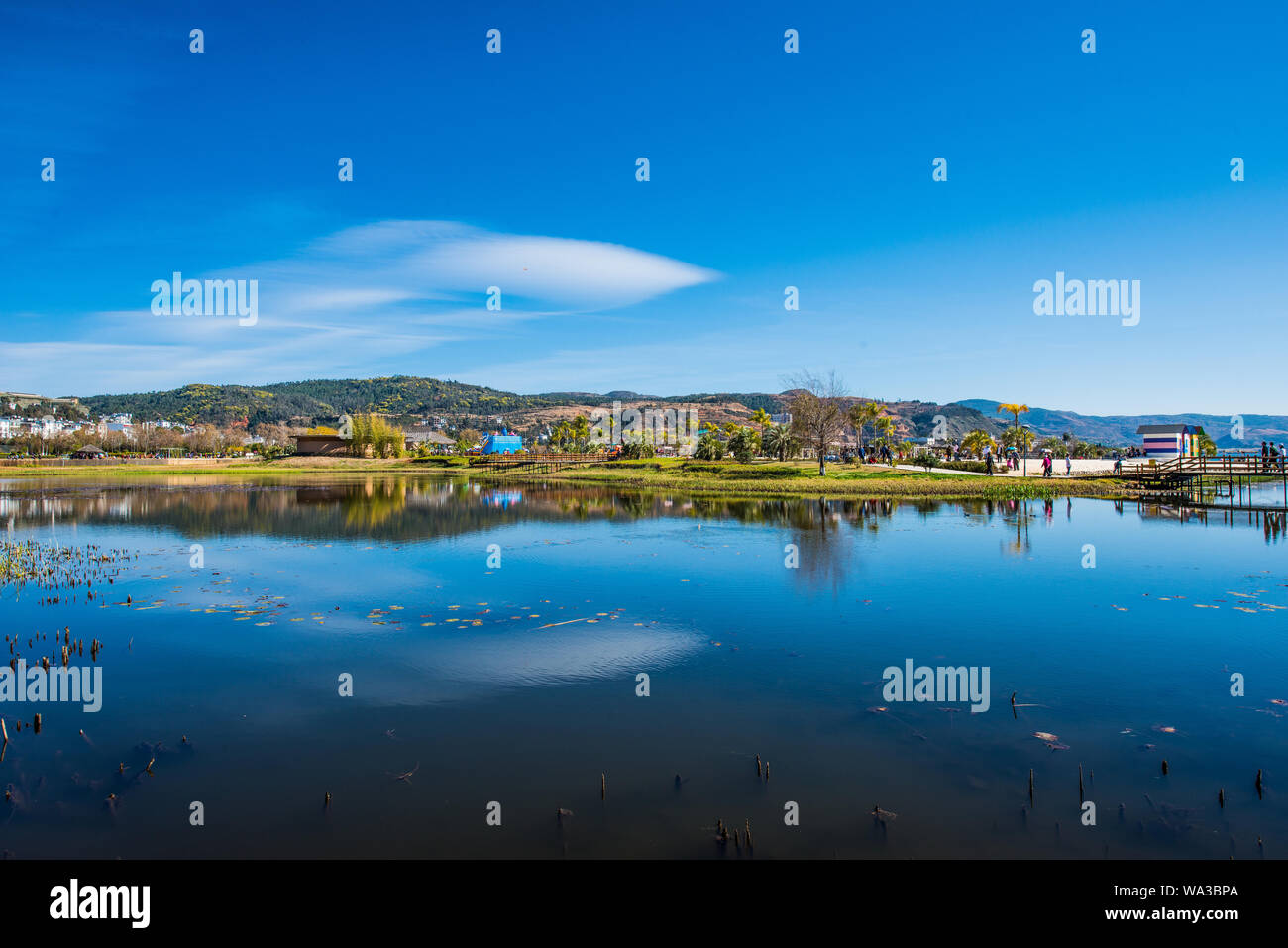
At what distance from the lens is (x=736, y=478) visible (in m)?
62.4

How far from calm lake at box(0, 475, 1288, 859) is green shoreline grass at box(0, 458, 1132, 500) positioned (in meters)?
23.4

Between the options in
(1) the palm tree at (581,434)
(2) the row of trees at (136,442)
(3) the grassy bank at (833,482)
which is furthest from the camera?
(2) the row of trees at (136,442)

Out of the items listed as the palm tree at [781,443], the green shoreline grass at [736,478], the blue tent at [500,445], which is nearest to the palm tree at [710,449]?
the green shoreline grass at [736,478]

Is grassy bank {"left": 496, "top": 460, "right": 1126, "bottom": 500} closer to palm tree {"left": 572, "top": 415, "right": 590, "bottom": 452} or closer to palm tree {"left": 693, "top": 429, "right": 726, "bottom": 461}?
palm tree {"left": 693, "top": 429, "right": 726, "bottom": 461}

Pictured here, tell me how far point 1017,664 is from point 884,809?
6.64 m

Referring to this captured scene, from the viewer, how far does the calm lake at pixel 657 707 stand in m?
7.63

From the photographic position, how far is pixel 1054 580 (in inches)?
805

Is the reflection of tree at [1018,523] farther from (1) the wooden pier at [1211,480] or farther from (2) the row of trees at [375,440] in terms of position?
(2) the row of trees at [375,440]

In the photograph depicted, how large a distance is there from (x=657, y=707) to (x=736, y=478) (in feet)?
171

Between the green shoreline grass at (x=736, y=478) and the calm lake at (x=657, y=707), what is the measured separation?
23356mm

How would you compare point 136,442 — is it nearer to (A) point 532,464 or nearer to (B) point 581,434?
(B) point 581,434

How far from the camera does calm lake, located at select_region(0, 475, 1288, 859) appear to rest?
7633mm
